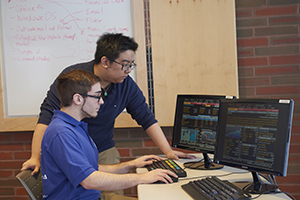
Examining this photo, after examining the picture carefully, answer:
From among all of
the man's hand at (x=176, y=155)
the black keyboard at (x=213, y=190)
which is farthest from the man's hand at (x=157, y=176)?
the man's hand at (x=176, y=155)

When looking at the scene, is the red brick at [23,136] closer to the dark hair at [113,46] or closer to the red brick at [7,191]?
the red brick at [7,191]

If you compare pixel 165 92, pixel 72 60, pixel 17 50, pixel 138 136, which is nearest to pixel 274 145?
pixel 165 92

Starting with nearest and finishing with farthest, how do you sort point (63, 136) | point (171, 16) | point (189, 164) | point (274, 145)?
1. point (274, 145)
2. point (63, 136)
3. point (189, 164)
4. point (171, 16)

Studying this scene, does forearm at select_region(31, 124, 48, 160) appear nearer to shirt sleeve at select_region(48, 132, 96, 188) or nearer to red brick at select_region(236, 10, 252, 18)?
shirt sleeve at select_region(48, 132, 96, 188)

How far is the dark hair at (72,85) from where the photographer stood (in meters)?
1.43

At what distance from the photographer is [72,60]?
257 centimetres

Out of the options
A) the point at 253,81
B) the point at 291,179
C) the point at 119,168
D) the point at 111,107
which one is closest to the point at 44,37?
the point at 111,107

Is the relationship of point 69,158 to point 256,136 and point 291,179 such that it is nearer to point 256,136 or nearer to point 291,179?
point 256,136

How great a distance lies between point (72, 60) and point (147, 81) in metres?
0.70

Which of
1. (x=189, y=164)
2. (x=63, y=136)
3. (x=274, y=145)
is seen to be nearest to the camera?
(x=274, y=145)

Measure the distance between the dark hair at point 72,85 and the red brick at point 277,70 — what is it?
1.66 metres

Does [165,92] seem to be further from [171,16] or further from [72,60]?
[72,60]

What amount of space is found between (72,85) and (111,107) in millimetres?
605

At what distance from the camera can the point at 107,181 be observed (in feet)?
4.33
